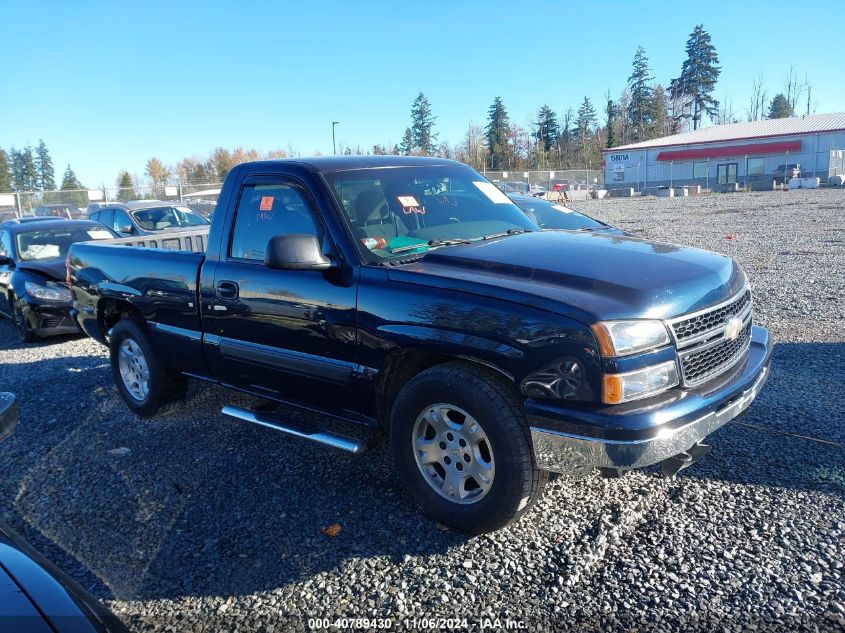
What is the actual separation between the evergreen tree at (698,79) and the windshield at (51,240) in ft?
299

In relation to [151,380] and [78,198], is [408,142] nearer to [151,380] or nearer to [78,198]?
[78,198]

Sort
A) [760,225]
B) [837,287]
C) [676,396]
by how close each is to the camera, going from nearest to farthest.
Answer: [676,396] → [837,287] → [760,225]

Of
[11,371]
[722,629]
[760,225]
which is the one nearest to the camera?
[722,629]

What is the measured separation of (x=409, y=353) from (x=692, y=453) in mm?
1496

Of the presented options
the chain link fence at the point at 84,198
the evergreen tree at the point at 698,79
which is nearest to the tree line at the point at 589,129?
the evergreen tree at the point at 698,79

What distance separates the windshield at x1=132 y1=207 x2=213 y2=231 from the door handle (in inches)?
406

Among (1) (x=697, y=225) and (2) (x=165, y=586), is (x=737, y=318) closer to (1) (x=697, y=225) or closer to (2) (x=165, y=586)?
(2) (x=165, y=586)

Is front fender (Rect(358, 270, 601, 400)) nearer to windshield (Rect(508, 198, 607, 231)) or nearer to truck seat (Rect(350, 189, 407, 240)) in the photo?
truck seat (Rect(350, 189, 407, 240))

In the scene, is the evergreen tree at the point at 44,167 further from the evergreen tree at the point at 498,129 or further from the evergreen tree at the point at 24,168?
the evergreen tree at the point at 498,129

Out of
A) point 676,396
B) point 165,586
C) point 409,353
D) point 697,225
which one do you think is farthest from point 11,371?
point 697,225

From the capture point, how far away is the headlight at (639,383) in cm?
286

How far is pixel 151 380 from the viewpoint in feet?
17.3

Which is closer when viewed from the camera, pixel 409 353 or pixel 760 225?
pixel 409 353

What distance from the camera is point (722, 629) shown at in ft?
8.60
